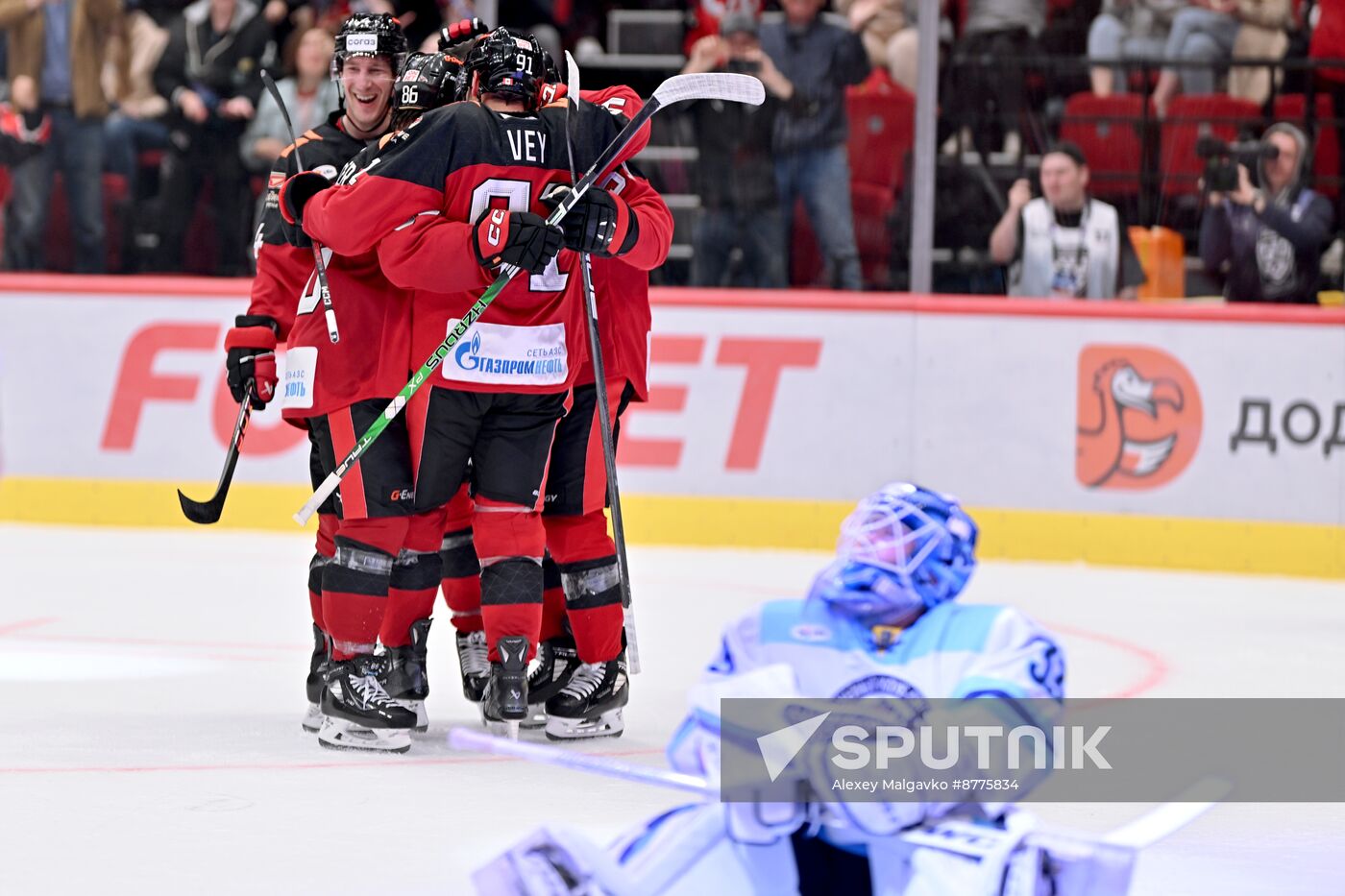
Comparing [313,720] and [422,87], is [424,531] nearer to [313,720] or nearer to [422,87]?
[313,720]

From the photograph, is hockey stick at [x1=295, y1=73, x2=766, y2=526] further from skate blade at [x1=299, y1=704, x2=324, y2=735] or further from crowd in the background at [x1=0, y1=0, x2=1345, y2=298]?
crowd in the background at [x1=0, y1=0, x2=1345, y2=298]

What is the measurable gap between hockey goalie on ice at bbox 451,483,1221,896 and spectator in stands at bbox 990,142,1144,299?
5150mm

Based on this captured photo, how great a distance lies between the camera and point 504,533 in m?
4.40

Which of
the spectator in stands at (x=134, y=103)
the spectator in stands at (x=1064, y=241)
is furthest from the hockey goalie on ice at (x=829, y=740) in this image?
the spectator in stands at (x=134, y=103)

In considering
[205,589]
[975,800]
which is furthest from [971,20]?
[975,800]

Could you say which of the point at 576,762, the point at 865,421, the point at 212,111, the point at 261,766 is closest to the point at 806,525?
the point at 865,421

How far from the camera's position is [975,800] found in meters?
2.58

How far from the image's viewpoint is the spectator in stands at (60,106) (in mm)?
8398

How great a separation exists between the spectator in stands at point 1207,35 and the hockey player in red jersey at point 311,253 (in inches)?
147

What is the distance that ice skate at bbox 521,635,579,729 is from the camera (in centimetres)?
477

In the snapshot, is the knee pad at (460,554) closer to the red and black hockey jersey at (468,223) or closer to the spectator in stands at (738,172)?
the red and black hockey jersey at (468,223)

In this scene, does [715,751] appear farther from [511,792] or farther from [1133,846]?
[511,792]

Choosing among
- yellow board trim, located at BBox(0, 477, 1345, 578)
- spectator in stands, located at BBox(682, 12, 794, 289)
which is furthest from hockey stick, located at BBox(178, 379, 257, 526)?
spectator in stands, located at BBox(682, 12, 794, 289)

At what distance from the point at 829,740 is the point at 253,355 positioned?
246 centimetres
